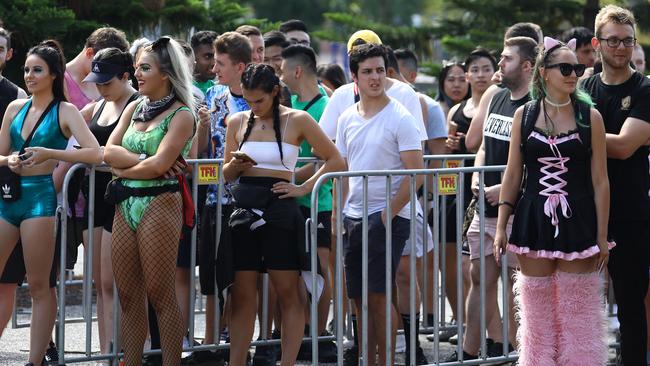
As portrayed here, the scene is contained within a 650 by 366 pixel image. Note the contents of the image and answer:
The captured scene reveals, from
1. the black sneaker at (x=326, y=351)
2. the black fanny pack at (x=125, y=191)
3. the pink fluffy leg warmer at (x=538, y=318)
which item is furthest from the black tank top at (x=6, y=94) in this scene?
the pink fluffy leg warmer at (x=538, y=318)

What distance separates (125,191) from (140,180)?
110 mm

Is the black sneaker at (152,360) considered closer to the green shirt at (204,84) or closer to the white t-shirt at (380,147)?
the white t-shirt at (380,147)

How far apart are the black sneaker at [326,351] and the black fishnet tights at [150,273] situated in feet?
4.71

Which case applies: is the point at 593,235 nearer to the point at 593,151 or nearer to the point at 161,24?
the point at 593,151

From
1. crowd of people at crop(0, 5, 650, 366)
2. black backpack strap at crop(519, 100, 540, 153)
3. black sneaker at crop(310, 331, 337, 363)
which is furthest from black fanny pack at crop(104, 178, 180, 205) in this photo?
black backpack strap at crop(519, 100, 540, 153)

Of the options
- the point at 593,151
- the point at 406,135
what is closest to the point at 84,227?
the point at 406,135

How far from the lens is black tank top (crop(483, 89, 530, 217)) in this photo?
8039 millimetres

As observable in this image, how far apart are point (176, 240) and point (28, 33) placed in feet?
16.7

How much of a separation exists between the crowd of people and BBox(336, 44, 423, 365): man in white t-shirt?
0.01 m

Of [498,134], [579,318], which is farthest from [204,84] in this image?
[579,318]

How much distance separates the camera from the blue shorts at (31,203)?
7652mm

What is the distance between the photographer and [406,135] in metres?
7.72

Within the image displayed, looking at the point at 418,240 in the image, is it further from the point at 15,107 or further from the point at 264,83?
the point at 15,107

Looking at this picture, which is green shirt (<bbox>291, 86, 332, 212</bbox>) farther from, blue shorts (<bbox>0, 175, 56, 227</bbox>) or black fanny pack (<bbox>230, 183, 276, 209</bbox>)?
blue shorts (<bbox>0, 175, 56, 227</bbox>)
